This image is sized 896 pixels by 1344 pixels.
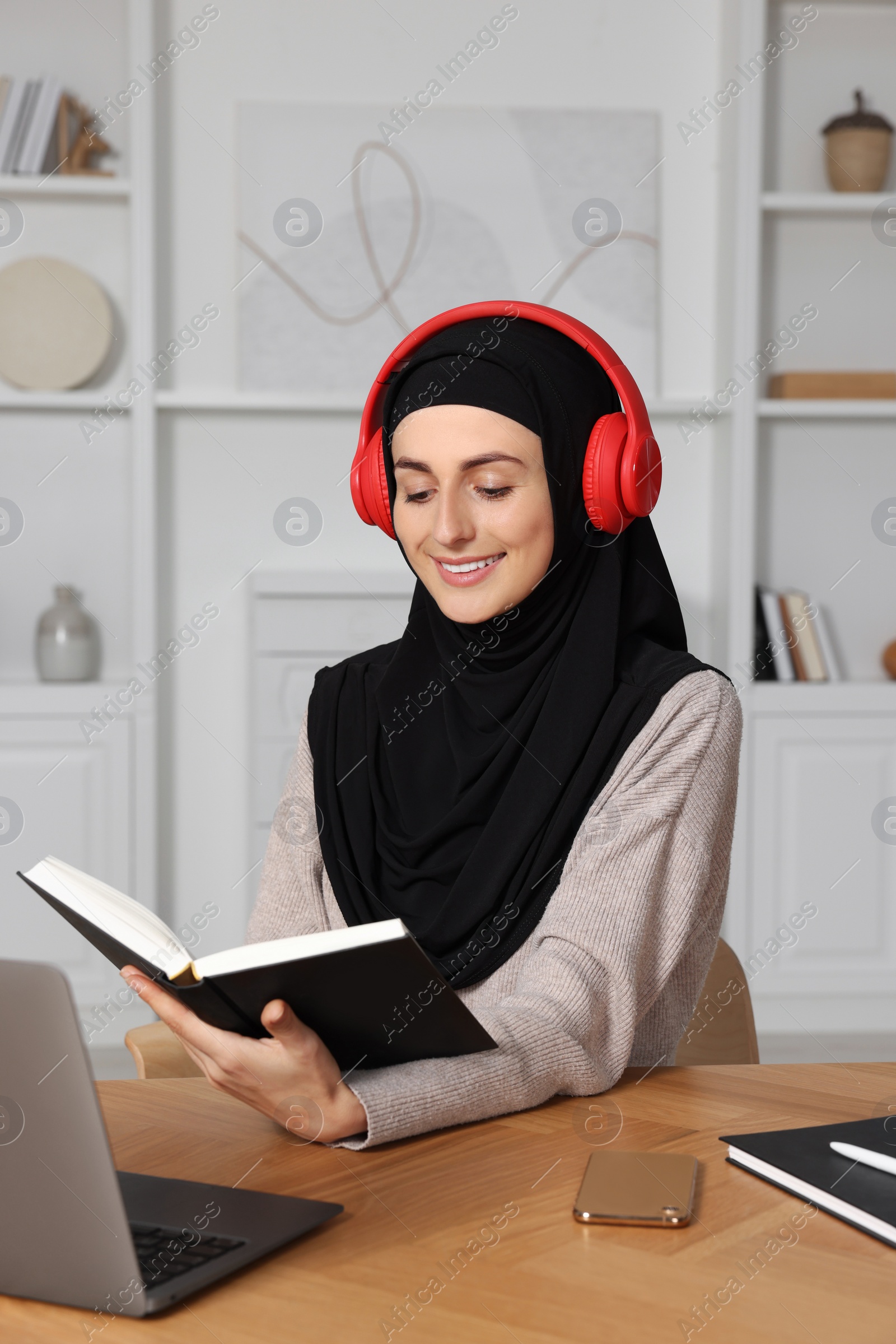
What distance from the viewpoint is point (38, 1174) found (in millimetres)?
690

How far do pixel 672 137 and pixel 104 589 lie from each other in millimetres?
2053

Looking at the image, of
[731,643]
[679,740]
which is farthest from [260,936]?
[731,643]

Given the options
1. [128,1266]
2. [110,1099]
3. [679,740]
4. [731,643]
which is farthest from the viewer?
[731,643]

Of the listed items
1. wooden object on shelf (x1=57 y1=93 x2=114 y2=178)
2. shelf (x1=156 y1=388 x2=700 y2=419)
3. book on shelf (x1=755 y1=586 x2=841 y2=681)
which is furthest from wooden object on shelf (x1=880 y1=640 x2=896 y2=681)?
wooden object on shelf (x1=57 y1=93 x2=114 y2=178)

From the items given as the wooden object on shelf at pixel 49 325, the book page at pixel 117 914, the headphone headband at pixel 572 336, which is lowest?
the book page at pixel 117 914

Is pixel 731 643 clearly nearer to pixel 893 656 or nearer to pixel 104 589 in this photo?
pixel 893 656

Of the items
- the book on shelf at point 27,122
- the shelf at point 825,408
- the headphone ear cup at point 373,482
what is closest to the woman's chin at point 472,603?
the headphone ear cup at point 373,482

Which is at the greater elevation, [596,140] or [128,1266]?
[596,140]

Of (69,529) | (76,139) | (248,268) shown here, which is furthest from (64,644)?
(76,139)

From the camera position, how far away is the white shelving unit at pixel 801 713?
337cm

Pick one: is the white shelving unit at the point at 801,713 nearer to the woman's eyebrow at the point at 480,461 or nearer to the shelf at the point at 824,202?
the shelf at the point at 824,202

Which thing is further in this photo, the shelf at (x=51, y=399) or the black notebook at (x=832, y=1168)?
the shelf at (x=51, y=399)

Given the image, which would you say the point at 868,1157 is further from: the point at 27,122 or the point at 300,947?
the point at 27,122

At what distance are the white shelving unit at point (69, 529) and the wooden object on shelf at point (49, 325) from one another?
0.22 ft
